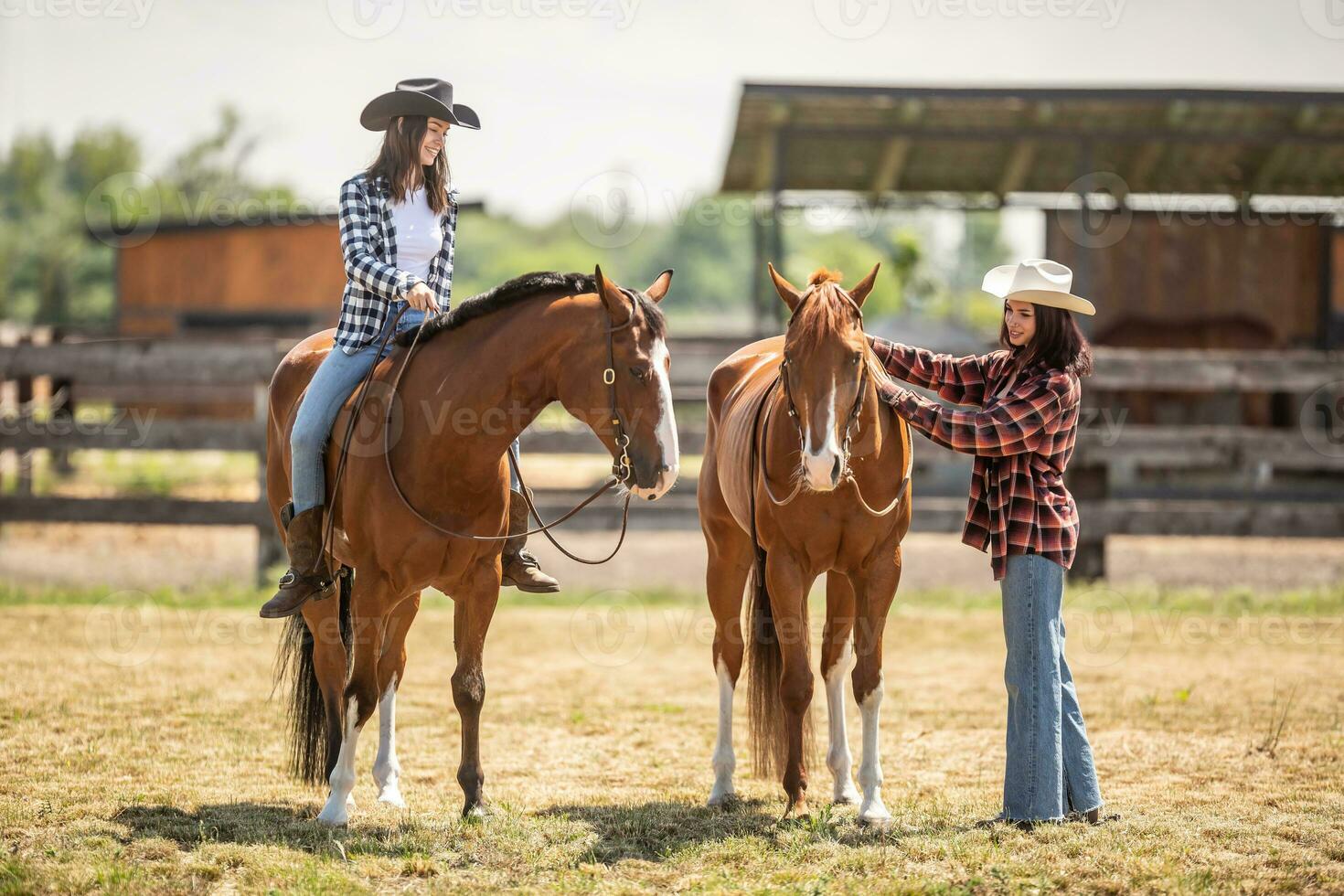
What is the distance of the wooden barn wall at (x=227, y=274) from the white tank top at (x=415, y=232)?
55.8 ft

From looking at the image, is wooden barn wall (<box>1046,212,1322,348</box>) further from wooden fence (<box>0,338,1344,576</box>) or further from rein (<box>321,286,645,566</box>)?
rein (<box>321,286,645,566</box>)

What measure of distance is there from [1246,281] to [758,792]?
1406 cm

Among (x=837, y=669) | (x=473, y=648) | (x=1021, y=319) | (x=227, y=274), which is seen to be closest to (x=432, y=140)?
(x=473, y=648)

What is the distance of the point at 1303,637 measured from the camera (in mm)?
8883

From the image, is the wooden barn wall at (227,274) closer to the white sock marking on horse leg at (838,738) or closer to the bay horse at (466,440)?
the bay horse at (466,440)

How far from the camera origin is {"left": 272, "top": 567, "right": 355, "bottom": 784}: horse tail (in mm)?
5152

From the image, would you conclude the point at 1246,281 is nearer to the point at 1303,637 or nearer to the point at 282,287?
the point at 1303,637

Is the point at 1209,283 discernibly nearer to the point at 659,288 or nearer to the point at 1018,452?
the point at 1018,452

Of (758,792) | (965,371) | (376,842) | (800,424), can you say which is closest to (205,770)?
(376,842)

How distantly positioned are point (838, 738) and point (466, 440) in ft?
6.80

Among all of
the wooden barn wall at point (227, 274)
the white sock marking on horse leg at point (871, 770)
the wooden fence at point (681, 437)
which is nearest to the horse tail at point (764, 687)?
the white sock marking on horse leg at point (871, 770)

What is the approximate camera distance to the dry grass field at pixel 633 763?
4.06 m

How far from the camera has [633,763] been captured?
588cm

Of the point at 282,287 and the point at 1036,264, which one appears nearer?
the point at 1036,264
